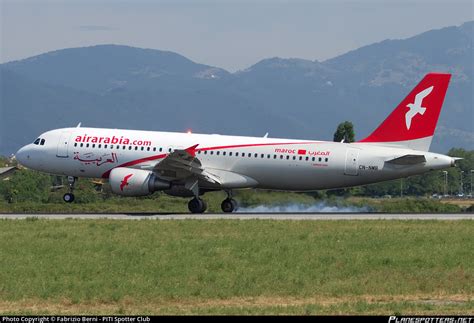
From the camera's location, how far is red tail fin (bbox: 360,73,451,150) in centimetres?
5116

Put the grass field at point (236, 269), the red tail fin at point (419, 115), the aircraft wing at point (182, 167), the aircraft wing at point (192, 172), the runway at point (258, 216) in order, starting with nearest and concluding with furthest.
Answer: the grass field at point (236, 269) → the runway at point (258, 216) → the aircraft wing at point (182, 167) → the aircraft wing at point (192, 172) → the red tail fin at point (419, 115)

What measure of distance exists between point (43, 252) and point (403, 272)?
1188cm

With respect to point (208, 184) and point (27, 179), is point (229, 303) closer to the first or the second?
point (208, 184)

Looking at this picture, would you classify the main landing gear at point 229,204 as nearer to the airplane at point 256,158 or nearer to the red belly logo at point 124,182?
the airplane at point 256,158

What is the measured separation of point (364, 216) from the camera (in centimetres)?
5003

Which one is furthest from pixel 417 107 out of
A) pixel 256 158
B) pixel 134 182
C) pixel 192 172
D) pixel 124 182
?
pixel 124 182

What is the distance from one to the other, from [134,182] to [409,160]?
13.6 metres

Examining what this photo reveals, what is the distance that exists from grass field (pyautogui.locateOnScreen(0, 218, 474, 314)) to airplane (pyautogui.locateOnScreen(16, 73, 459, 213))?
30.0 ft

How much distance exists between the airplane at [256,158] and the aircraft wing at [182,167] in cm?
5

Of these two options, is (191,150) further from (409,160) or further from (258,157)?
(409,160)

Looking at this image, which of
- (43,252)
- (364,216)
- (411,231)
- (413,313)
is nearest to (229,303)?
(413,313)

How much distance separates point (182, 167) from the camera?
51.1 m

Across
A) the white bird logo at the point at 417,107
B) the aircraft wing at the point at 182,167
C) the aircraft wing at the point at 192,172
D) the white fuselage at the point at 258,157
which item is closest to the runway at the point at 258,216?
the aircraft wing at the point at 192,172

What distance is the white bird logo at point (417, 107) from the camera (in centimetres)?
5128
